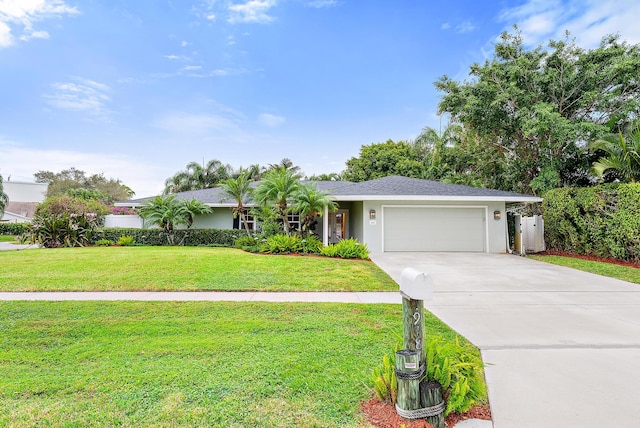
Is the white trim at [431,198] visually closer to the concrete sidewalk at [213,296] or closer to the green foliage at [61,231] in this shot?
the concrete sidewalk at [213,296]

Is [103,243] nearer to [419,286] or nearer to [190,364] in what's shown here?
[190,364]

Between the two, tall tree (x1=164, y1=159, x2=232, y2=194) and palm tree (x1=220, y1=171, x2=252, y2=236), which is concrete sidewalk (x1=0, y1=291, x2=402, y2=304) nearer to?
palm tree (x1=220, y1=171, x2=252, y2=236)

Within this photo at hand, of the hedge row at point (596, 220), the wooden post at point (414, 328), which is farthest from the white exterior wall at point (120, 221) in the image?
the hedge row at point (596, 220)

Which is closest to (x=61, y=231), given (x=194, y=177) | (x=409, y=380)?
(x=194, y=177)

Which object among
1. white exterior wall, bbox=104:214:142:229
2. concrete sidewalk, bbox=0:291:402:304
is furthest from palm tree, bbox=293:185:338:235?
white exterior wall, bbox=104:214:142:229

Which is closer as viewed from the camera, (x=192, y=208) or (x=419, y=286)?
(x=419, y=286)

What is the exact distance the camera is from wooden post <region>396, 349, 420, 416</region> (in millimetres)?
2197

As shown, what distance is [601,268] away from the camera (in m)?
9.27

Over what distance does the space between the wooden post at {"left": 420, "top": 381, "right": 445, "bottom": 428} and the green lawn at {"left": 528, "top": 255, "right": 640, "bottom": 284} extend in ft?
28.1

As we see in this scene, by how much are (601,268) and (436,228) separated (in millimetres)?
5550

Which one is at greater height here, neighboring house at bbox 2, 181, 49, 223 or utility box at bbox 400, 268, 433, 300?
neighboring house at bbox 2, 181, 49, 223

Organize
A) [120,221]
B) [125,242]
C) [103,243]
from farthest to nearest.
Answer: [120,221], [125,242], [103,243]

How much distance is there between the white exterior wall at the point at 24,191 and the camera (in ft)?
152

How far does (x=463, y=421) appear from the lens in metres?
2.30
